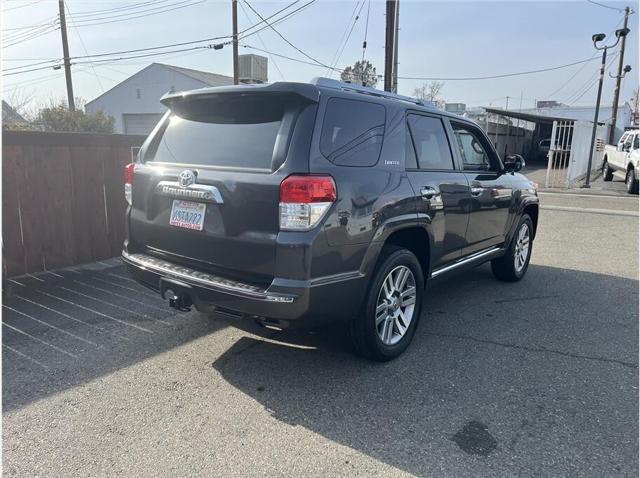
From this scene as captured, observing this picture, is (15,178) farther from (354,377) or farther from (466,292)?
(466,292)

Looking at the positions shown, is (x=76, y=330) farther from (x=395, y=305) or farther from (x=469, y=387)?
(x=469, y=387)

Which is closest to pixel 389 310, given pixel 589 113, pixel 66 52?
pixel 66 52

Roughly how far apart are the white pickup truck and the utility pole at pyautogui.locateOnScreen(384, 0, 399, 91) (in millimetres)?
8516

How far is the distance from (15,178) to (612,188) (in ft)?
61.5

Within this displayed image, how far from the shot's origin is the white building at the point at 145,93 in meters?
32.6

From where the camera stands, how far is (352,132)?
3273 mm

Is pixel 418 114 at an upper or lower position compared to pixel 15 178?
upper

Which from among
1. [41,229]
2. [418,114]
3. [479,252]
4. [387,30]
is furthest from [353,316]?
[387,30]

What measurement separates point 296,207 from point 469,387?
1748mm

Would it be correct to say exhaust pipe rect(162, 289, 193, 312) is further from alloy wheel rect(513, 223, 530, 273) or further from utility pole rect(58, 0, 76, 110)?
utility pole rect(58, 0, 76, 110)

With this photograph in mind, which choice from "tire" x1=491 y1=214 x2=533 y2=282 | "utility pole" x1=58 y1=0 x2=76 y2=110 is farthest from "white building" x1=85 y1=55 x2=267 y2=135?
"tire" x1=491 y1=214 x2=533 y2=282

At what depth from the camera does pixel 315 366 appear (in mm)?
3586

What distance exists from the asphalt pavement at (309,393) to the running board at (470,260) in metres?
0.17

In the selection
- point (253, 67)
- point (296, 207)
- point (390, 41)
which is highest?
point (390, 41)
